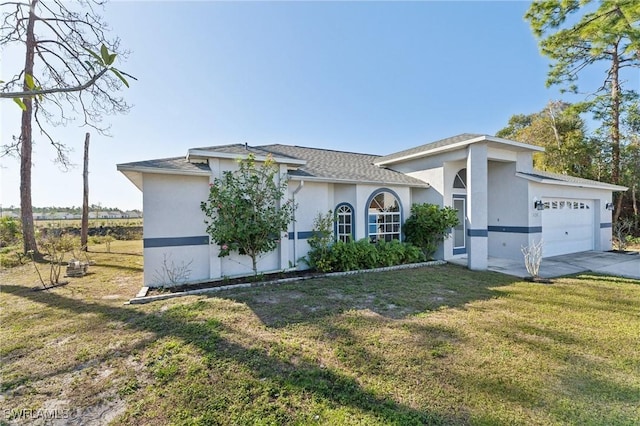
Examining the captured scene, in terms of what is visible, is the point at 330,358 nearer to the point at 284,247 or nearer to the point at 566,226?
the point at 284,247

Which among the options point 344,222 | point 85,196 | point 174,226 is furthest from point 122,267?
point 85,196

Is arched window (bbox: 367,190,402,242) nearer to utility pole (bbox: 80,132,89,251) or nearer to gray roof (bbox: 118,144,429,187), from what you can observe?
gray roof (bbox: 118,144,429,187)

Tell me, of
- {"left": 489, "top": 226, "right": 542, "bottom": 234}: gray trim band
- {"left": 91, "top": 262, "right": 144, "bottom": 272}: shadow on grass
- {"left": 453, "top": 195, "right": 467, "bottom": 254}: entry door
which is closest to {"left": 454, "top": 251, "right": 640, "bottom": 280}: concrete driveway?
{"left": 453, "top": 195, "right": 467, "bottom": 254}: entry door

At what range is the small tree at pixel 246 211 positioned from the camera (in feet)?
24.6

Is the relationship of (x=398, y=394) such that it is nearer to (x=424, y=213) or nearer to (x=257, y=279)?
(x=257, y=279)

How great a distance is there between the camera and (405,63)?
12562mm

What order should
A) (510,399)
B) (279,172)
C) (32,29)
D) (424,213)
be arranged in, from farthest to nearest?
(32,29) < (424,213) < (279,172) < (510,399)

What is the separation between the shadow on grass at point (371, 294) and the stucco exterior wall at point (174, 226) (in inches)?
72.0

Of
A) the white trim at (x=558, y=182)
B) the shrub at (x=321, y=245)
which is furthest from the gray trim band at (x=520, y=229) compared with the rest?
the shrub at (x=321, y=245)

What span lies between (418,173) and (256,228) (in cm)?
808

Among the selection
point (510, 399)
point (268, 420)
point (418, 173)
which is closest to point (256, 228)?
point (268, 420)

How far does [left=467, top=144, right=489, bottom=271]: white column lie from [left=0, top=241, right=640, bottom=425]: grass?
2983 millimetres

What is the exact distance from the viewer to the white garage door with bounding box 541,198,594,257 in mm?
12016

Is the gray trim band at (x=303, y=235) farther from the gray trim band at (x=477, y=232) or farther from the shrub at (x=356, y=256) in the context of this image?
the gray trim band at (x=477, y=232)
